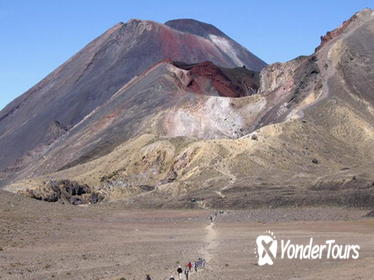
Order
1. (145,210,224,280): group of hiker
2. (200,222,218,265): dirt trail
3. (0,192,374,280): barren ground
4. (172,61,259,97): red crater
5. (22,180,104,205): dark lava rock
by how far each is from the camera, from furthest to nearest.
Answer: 1. (172,61,259,97): red crater
2. (22,180,104,205): dark lava rock
3. (200,222,218,265): dirt trail
4. (0,192,374,280): barren ground
5. (145,210,224,280): group of hiker

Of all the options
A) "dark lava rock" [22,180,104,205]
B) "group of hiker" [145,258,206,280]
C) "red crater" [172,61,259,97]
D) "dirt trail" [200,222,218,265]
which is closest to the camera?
"group of hiker" [145,258,206,280]

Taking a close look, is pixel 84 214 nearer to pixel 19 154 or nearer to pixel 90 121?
pixel 90 121

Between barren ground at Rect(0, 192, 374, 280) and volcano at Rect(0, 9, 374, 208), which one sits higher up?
volcano at Rect(0, 9, 374, 208)

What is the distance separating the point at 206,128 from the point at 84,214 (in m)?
55.0

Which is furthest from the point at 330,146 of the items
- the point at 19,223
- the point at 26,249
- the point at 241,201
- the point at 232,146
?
the point at 26,249

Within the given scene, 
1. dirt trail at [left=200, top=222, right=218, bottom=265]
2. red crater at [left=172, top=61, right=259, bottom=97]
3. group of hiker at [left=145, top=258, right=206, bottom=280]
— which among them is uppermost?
red crater at [left=172, top=61, right=259, bottom=97]

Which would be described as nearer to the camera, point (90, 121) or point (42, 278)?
point (42, 278)

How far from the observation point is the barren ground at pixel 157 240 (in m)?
33.9

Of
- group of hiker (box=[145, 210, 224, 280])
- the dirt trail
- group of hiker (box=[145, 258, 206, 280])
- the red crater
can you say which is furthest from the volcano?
group of hiker (box=[145, 258, 206, 280])

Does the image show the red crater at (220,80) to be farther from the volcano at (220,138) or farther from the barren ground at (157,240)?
the barren ground at (157,240)

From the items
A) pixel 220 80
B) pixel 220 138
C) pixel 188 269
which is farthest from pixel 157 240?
pixel 220 80

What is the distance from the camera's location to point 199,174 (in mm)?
96812

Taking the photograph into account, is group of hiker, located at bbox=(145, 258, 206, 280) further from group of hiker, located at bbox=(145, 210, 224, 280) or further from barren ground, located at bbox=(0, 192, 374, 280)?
barren ground, located at bbox=(0, 192, 374, 280)

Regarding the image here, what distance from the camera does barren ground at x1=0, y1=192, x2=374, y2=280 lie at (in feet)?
111
